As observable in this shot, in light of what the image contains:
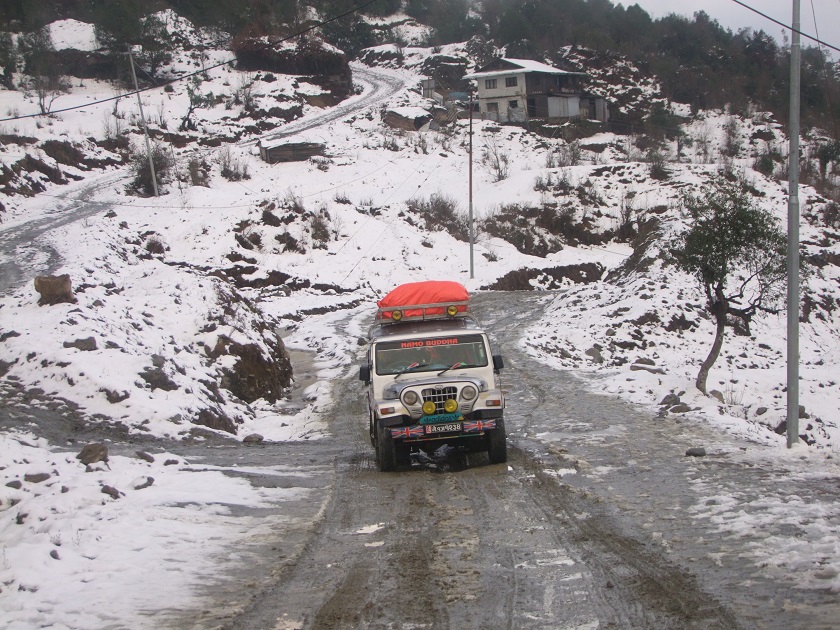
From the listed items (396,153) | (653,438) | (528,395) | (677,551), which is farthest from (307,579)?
(396,153)

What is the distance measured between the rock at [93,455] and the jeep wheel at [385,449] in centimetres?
369

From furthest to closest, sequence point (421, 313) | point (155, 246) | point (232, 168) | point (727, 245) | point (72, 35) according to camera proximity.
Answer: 1. point (72, 35)
2. point (232, 168)
3. point (155, 246)
4. point (727, 245)
5. point (421, 313)

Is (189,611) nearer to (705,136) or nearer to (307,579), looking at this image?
(307,579)

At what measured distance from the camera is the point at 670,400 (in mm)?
15320

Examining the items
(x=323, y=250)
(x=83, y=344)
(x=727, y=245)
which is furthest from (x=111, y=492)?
(x=323, y=250)

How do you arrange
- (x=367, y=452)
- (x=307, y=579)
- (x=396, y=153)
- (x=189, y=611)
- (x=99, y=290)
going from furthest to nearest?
(x=396, y=153), (x=99, y=290), (x=367, y=452), (x=307, y=579), (x=189, y=611)

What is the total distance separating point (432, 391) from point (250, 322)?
10413 millimetres

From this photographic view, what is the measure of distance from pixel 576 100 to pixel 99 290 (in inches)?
2702

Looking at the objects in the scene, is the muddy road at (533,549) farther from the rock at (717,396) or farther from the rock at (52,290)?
the rock at (52,290)

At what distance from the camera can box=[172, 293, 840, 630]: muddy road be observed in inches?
221

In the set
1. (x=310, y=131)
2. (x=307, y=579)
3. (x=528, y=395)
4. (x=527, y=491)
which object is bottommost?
(x=528, y=395)

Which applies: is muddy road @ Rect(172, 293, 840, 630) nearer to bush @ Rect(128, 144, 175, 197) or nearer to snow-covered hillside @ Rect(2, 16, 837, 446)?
snow-covered hillside @ Rect(2, 16, 837, 446)

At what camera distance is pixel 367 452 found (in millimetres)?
12656

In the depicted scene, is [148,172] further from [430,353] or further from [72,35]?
[72,35]
